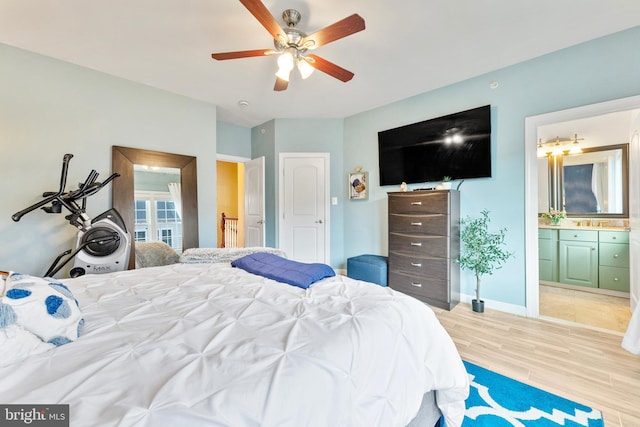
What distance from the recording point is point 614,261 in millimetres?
3316

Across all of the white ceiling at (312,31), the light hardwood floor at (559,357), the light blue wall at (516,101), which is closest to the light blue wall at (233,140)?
the white ceiling at (312,31)

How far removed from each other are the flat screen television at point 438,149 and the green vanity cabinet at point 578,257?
191 cm

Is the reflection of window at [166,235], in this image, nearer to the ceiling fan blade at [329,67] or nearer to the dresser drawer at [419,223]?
the ceiling fan blade at [329,67]

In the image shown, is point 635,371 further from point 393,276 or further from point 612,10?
point 612,10

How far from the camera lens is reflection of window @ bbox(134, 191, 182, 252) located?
3.05m

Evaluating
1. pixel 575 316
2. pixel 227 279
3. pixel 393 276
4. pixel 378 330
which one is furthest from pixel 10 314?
pixel 575 316

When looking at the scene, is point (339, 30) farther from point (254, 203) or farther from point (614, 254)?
point (614, 254)

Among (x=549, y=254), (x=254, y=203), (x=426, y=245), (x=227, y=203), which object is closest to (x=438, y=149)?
(x=426, y=245)

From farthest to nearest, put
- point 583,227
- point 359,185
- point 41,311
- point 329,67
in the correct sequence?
point 359,185, point 583,227, point 329,67, point 41,311

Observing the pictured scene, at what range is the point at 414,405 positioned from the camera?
39.3 inches

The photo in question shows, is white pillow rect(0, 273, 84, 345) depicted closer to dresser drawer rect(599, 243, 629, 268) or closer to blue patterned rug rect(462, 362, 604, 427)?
blue patterned rug rect(462, 362, 604, 427)

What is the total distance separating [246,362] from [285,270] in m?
0.96

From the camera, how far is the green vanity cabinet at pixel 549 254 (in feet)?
12.3

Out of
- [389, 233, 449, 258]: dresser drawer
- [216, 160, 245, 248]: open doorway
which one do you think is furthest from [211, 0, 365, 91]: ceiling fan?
[216, 160, 245, 248]: open doorway
